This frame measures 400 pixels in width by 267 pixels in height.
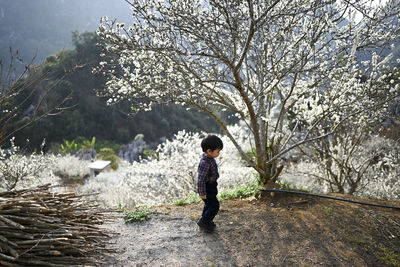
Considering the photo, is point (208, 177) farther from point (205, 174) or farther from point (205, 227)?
point (205, 227)

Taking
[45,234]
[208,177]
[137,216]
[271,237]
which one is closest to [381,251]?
[271,237]

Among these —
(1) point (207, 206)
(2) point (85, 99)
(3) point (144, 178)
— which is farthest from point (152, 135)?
(1) point (207, 206)

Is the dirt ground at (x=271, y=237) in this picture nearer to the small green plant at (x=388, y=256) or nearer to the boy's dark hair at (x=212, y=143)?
the small green plant at (x=388, y=256)

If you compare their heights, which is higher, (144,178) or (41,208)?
(41,208)

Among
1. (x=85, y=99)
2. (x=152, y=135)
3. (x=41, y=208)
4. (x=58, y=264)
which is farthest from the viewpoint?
(x=152, y=135)

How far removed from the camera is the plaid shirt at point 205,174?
2.82m

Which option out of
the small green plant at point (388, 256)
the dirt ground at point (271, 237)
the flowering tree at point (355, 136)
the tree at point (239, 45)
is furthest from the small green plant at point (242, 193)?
the small green plant at point (388, 256)

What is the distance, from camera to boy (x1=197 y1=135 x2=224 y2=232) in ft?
9.27

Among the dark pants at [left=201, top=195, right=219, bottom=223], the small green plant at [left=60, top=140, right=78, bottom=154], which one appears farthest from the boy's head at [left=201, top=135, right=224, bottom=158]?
the small green plant at [left=60, top=140, right=78, bottom=154]

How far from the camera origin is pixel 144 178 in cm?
751

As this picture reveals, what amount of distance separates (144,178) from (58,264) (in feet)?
17.9

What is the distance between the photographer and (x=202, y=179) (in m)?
2.83

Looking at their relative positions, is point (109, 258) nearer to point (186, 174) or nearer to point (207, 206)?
point (207, 206)

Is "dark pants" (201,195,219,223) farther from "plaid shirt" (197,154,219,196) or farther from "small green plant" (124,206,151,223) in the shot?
"small green plant" (124,206,151,223)
